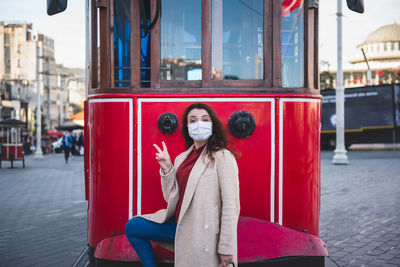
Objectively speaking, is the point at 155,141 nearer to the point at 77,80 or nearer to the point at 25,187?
→ the point at 25,187

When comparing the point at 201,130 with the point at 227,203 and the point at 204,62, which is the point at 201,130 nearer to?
the point at 227,203

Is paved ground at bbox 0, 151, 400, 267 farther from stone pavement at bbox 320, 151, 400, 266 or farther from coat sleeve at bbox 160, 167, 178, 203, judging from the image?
coat sleeve at bbox 160, 167, 178, 203

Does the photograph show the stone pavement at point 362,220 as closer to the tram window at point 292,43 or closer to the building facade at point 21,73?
the tram window at point 292,43

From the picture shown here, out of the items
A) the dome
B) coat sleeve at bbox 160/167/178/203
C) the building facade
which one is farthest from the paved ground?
the dome

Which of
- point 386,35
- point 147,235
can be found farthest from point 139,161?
point 386,35

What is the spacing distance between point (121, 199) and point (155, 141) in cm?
53

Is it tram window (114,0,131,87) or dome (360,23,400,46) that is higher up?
dome (360,23,400,46)

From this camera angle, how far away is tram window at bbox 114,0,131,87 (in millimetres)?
3545

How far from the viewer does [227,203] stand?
2703 millimetres

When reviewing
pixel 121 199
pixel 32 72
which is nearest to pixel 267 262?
pixel 121 199

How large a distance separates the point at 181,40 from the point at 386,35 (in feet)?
278

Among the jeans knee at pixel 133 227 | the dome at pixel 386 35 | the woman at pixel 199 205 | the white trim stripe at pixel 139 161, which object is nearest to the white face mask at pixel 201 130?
the woman at pixel 199 205

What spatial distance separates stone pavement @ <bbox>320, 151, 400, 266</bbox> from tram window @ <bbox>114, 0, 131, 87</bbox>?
317cm

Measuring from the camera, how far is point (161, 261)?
3.12 m
